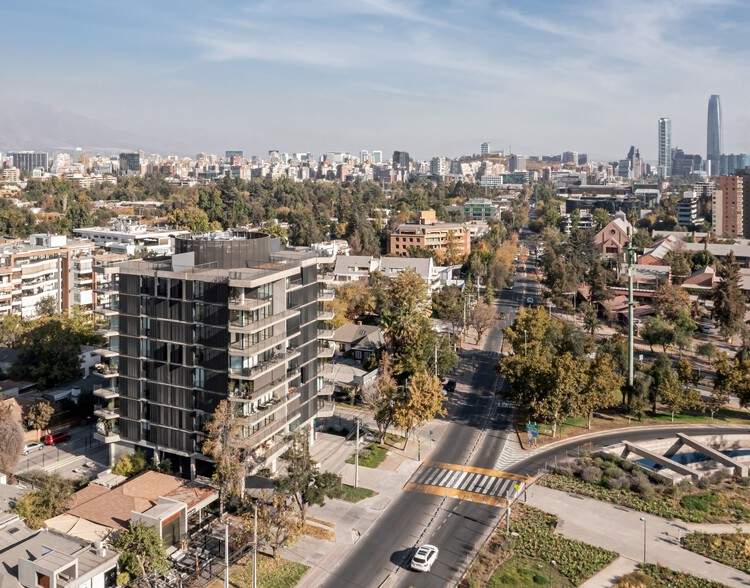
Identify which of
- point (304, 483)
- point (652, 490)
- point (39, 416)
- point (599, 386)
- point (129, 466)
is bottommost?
point (652, 490)

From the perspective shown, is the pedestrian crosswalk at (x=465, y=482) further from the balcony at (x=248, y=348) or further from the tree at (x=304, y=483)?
the balcony at (x=248, y=348)

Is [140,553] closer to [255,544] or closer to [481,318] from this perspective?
[255,544]

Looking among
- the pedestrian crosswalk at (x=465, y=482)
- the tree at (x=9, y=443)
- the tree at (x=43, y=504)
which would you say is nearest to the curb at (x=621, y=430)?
the pedestrian crosswalk at (x=465, y=482)

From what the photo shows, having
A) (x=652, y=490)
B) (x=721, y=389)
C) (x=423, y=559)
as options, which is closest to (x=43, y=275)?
(x=423, y=559)

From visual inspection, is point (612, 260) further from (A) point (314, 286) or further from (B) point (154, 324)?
(B) point (154, 324)

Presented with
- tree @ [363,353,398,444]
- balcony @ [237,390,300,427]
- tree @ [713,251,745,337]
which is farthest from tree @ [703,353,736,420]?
balcony @ [237,390,300,427]

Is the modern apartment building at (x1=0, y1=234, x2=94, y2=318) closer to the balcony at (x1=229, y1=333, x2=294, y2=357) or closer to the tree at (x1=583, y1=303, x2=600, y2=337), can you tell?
the balcony at (x1=229, y1=333, x2=294, y2=357)

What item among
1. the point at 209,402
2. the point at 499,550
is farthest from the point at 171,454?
the point at 499,550
